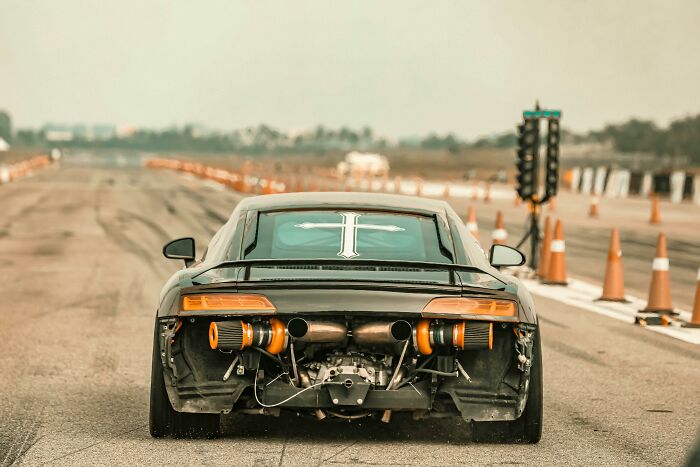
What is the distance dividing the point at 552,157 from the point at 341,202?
1297 cm

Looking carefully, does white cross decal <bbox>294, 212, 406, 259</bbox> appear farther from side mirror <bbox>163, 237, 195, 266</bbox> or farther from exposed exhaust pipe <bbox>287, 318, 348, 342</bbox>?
exposed exhaust pipe <bbox>287, 318, 348, 342</bbox>

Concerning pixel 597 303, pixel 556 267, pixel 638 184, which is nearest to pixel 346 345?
pixel 597 303

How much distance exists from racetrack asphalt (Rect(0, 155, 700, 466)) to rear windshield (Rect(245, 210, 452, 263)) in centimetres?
97

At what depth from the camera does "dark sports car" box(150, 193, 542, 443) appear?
6.66 meters

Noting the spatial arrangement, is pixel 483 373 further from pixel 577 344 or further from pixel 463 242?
pixel 577 344

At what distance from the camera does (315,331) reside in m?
6.68

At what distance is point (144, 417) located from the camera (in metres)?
7.91

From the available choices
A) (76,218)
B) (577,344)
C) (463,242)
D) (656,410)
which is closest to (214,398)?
(463,242)

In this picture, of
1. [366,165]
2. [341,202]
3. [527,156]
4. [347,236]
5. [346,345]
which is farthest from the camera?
[366,165]

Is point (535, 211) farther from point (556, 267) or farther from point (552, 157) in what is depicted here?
point (556, 267)

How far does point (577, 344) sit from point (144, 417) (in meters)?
5.16

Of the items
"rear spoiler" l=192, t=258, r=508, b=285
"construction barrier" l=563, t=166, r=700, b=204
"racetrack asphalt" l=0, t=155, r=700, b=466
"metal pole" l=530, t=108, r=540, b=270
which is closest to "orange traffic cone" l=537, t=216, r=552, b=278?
"metal pole" l=530, t=108, r=540, b=270

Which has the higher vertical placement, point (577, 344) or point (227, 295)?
point (227, 295)

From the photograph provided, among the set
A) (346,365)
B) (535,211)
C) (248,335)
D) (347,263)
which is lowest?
(535,211)
